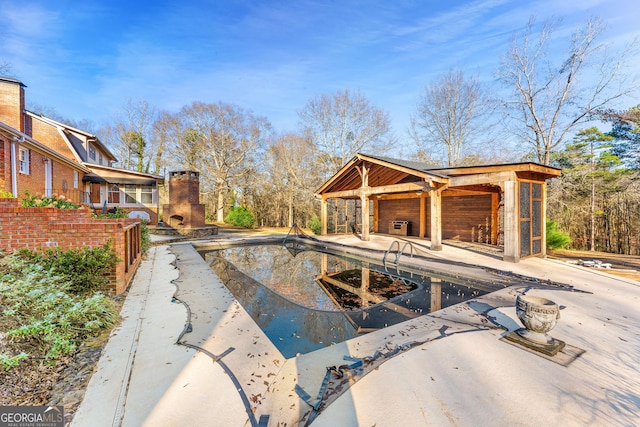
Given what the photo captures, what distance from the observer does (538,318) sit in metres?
3.00

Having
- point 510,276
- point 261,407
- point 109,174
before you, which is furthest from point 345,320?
point 109,174

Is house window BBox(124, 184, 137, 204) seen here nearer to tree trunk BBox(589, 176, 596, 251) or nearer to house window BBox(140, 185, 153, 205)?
house window BBox(140, 185, 153, 205)

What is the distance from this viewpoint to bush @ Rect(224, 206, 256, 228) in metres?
22.3

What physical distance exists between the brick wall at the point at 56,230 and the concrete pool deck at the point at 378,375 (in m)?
1.48

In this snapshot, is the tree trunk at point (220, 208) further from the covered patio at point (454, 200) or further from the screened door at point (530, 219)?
the screened door at point (530, 219)

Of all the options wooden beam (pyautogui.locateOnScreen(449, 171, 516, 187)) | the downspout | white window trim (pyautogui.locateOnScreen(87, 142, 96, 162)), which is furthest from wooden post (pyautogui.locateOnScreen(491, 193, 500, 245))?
white window trim (pyautogui.locateOnScreen(87, 142, 96, 162))

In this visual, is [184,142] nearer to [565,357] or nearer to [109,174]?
[109,174]

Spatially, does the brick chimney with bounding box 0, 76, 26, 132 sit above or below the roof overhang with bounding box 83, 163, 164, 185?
above

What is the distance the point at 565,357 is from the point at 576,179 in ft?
48.7

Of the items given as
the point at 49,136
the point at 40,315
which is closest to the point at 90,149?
the point at 49,136

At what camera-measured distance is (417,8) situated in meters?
10.8

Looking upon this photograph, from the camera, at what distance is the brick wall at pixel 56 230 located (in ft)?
13.9

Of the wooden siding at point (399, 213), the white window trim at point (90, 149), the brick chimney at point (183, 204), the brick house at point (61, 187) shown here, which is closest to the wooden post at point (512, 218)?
the wooden siding at point (399, 213)

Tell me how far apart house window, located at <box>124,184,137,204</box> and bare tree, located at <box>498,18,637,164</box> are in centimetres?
2312
